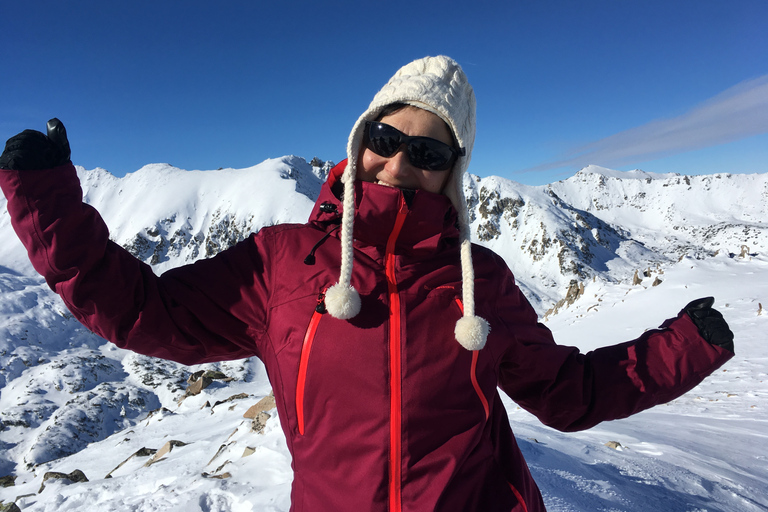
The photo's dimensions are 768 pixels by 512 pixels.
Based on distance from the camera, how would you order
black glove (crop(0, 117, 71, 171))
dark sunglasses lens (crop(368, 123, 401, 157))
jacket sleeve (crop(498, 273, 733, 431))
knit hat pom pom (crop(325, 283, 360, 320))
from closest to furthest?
black glove (crop(0, 117, 71, 171)) → knit hat pom pom (crop(325, 283, 360, 320)) → dark sunglasses lens (crop(368, 123, 401, 157)) → jacket sleeve (crop(498, 273, 733, 431))

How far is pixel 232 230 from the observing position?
95.8 m

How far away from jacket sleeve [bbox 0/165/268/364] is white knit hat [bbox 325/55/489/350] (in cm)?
47

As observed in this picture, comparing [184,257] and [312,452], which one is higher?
[184,257]

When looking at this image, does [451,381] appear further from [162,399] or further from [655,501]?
[162,399]

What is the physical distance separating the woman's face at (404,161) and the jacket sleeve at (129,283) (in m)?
0.65

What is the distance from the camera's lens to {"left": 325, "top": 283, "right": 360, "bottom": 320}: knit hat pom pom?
1579 mm

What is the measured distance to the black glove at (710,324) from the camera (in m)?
2.15

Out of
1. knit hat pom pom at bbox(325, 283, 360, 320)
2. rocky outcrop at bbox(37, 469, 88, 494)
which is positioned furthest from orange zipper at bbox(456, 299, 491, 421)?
rocky outcrop at bbox(37, 469, 88, 494)

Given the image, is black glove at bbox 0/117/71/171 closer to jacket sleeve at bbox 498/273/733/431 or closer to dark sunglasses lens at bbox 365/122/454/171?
dark sunglasses lens at bbox 365/122/454/171

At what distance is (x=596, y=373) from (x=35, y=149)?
108 inches

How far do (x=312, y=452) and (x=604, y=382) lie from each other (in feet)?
5.23

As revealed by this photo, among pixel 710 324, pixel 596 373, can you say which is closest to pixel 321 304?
pixel 596 373

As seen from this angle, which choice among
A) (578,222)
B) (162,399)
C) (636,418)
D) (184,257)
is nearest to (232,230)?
(184,257)

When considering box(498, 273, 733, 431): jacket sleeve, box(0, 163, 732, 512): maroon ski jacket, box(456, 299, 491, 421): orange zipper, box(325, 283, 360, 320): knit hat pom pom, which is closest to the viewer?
box(0, 163, 732, 512): maroon ski jacket
